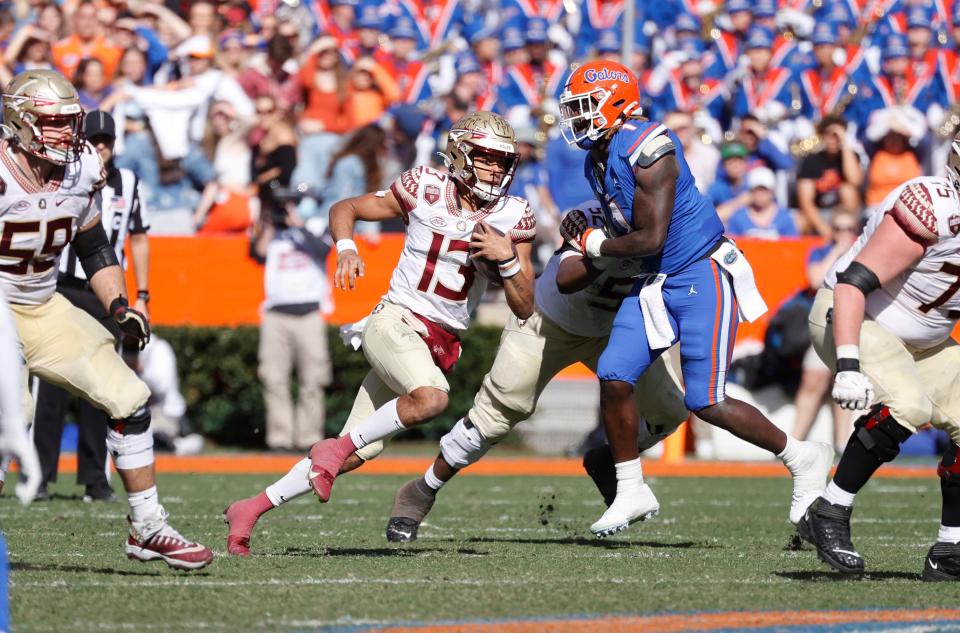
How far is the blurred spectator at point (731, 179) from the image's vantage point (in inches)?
Answer: 521

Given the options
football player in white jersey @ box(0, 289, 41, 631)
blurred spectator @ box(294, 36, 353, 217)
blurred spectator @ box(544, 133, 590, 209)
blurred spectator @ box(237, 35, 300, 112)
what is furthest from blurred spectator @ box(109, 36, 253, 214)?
football player in white jersey @ box(0, 289, 41, 631)

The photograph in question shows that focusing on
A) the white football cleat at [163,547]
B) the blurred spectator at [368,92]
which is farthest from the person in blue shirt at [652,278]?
the blurred spectator at [368,92]

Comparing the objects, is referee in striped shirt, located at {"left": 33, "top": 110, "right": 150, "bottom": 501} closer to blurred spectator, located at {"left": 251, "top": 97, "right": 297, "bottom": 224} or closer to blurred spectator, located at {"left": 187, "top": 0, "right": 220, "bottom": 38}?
blurred spectator, located at {"left": 251, "top": 97, "right": 297, "bottom": 224}

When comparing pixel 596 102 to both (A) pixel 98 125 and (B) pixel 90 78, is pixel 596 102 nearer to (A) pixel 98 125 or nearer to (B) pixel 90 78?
(A) pixel 98 125

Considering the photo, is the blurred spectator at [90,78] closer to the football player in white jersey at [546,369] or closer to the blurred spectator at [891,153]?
the blurred spectator at [891,153]

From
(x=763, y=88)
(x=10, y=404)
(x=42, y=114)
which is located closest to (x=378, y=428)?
(x=42, y=114)

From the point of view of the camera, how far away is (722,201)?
13.3m

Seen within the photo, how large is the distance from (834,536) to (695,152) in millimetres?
8321

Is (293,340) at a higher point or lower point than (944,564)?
lower

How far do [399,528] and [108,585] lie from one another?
1.76m

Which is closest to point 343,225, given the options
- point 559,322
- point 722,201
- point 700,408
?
point 559,322

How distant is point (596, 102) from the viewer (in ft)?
20.5

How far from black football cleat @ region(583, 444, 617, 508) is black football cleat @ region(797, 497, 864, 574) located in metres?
1.61

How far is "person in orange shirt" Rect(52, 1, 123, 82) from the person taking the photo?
539 inches
